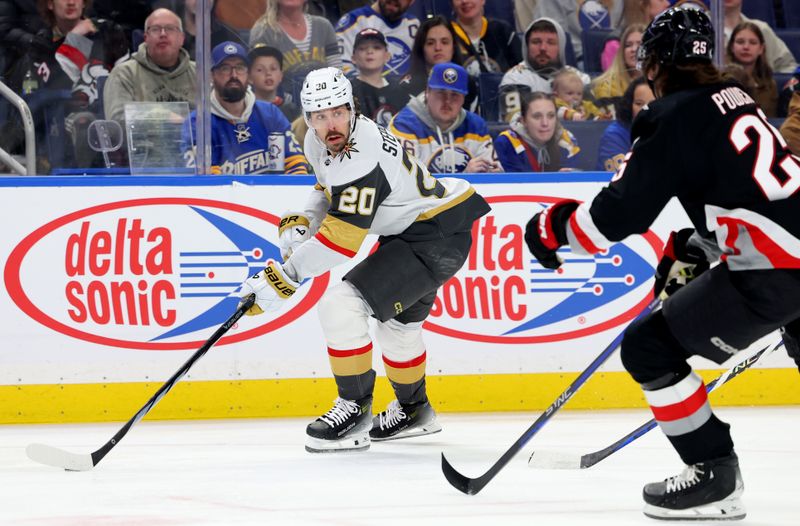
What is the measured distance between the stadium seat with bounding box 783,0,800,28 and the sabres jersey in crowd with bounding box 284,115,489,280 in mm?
1955

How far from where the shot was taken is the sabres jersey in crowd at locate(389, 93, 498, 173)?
15.8 feet

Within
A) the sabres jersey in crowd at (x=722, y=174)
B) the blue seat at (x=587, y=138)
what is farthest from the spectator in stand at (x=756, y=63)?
the sabres jersey in crowd at (x=722, y=174)

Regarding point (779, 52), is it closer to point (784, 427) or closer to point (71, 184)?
point (784, 427)

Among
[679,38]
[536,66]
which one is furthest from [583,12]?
[679,38]

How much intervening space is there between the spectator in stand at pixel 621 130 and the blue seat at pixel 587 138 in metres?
0.02

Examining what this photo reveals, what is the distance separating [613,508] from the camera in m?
2.81

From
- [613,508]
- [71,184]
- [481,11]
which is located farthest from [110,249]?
[613,508]

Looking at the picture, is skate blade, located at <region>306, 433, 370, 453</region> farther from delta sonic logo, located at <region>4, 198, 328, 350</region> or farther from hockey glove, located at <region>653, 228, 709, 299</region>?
hockey glove, located at <region>653, 228, 709, 299</region>

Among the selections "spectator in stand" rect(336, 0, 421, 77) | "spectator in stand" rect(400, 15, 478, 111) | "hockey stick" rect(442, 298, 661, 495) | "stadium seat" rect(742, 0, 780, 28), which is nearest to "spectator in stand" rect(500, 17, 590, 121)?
"spectator in stand" rect(400, 15, 478, 111)

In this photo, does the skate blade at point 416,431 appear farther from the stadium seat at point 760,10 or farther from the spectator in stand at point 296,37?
the stadium seat at point 760,10

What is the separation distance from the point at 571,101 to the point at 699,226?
2426 mm

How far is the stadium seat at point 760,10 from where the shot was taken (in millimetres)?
5066

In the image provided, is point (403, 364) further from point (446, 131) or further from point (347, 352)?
point (446, 131)

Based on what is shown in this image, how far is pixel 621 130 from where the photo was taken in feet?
16.2
